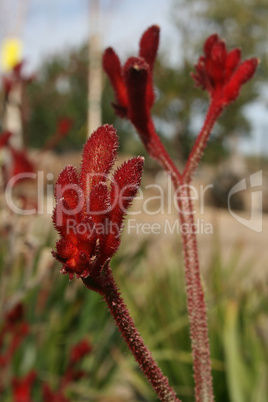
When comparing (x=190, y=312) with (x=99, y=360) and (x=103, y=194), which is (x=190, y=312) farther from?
(x=99, y=360)

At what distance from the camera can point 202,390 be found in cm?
35

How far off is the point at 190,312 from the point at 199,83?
9.8 inches

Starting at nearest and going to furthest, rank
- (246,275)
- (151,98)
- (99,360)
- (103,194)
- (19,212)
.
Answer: (103,194)
(151,98)
(19,212)
(99,360)
(246,275)

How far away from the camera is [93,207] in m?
0.30

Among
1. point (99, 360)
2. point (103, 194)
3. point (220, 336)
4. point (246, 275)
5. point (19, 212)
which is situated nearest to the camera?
point (103, 194)

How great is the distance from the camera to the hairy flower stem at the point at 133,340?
1.00 ft

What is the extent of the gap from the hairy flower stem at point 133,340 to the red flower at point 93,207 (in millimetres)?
16

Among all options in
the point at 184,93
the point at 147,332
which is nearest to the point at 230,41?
the point at 184,93

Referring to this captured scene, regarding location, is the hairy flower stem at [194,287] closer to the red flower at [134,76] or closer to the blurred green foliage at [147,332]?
the red flower at [134,76]

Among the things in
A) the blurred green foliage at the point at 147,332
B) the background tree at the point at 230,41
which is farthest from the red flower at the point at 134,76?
the background tree at the point at 230,41

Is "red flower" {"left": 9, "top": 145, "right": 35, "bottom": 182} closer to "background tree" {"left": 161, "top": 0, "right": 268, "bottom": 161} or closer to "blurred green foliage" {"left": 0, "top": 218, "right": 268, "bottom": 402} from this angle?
"blurred green foliage" {"left": 0, "top": 218, "right": 268, "bottom": 402}

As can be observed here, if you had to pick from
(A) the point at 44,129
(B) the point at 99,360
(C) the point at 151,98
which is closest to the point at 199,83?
(C) the point at 151,98

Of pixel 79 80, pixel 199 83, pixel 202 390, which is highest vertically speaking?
pixel 79 80

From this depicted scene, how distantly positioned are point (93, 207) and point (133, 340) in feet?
0.26
